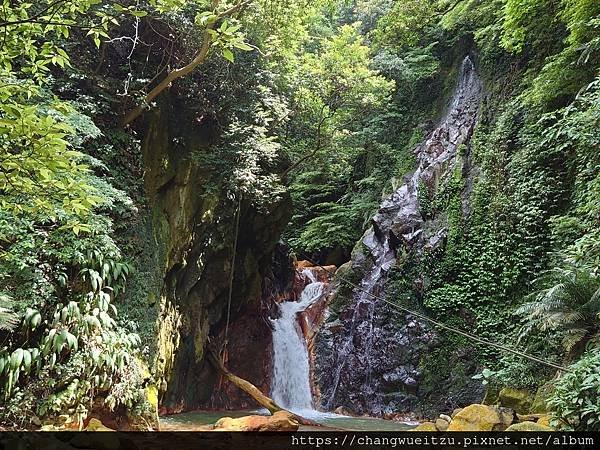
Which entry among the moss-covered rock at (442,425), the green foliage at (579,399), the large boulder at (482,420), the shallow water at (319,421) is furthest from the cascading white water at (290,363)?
the green foliage at (579,399)

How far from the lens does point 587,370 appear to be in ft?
14.8

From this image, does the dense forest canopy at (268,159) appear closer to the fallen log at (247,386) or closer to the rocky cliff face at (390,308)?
the rocky cliff face at (390,308)

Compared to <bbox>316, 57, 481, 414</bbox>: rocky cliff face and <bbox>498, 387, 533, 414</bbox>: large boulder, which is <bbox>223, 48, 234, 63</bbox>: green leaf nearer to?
<bbox>498, 387, 533, 414</bbox>: large boulder

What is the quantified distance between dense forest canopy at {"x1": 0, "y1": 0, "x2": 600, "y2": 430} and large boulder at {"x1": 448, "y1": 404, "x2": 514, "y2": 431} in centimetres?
100

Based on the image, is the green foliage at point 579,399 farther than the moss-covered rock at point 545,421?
No

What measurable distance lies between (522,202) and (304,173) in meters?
11.0

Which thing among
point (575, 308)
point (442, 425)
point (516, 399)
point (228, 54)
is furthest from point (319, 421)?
point (228, 54)

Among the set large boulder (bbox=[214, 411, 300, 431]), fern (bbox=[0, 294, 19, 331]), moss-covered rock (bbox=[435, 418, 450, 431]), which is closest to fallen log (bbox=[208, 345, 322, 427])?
large boulder (bbox=[214, 411, 300, 431])

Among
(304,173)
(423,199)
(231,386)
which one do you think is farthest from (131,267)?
(304,173)

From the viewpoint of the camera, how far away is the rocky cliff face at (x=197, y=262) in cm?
839

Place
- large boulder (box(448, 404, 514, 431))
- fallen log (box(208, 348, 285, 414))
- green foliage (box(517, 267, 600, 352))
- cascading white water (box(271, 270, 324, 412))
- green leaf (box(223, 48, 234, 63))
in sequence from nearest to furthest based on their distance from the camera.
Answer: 1. green leaf (box(223, 48, 234, 63))
2. large boulder (box(448, 404, 514, 431))
3. green foliage (box(517, 267, 600, 352))
4. fallen log (box(208, 348, 285, 414))
5. cascading white water (box(271, 270, 324, 412))

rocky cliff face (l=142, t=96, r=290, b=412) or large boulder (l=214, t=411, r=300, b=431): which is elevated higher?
rocky cliff face (l=142, t=96, r=290, b=412)

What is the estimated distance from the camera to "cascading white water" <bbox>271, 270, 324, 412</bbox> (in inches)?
486

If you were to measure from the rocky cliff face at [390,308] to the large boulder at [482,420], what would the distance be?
5129mm
